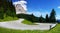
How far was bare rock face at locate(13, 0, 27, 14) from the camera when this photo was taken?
1212 cm

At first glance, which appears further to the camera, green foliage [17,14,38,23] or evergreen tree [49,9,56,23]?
green foliage [17,14,38,23]

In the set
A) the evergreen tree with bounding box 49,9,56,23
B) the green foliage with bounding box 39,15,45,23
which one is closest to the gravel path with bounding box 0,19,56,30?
the green foliage with bounding box 39,15,45,23

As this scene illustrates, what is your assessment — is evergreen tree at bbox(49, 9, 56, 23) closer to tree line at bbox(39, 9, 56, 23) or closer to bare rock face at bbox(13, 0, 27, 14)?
tree line at bbox(39, 9, 56, 23)

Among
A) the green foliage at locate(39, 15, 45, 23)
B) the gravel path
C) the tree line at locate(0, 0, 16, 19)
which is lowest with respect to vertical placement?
the gravel path

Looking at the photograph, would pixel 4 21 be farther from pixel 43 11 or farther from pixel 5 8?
pixel 43 11

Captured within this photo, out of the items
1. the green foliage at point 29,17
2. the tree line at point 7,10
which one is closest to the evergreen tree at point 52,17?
the green foliage at point 29,17

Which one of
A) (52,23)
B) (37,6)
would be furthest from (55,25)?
(37,6)

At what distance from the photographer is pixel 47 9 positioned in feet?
39.3

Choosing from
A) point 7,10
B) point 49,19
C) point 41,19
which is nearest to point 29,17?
point 41,19

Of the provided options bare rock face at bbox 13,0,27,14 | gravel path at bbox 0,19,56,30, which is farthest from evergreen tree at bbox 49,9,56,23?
bare rock face at bbox 13,0,27,14

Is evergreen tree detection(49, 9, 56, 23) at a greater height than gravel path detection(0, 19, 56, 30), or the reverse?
evergreen tree detection(49, 9, 56, 23)

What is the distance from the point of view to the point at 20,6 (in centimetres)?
1214

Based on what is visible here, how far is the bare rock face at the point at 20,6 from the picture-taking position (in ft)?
39.8

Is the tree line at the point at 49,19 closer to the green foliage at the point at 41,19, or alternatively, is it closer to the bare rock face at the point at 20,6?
the green foliage at the point at 41,19
